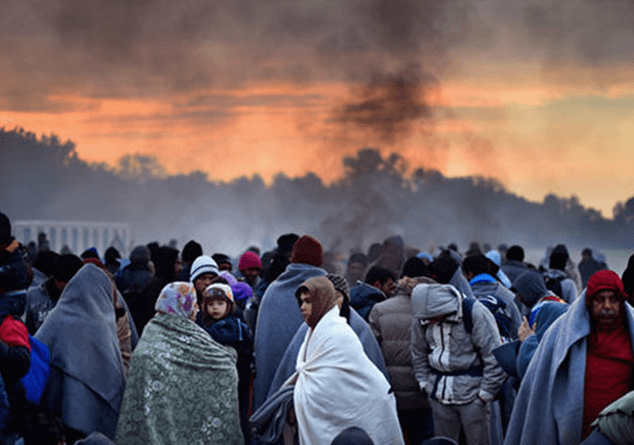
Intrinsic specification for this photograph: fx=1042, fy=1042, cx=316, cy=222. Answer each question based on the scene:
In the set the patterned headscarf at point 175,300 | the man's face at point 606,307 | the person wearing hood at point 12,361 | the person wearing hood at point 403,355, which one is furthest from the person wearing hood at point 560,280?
the person wearing hood at point 12,361

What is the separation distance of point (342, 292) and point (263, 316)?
4.14 feet

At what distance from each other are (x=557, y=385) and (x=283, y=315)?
266cm

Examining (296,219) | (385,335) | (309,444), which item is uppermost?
(296,219)

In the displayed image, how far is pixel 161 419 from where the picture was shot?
21.5 feet

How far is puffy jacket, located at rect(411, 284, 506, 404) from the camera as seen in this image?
732cm

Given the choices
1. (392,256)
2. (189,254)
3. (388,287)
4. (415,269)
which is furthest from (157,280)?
(392,256)

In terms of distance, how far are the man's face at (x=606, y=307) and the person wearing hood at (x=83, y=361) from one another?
10.2ft

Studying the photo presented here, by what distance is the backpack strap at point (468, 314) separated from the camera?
24.2ft

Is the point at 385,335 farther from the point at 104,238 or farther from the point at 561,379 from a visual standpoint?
the point at 104,238

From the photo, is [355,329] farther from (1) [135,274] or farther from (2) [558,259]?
(2) [558,259]

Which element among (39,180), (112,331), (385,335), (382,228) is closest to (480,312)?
(385,335)

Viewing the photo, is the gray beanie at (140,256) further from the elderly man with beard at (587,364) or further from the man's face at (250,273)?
the elderly man with beard at (587,364)

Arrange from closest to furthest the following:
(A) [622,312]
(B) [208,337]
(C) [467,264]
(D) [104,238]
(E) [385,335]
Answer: (A) [622,312] < (B) [208,337] < (E) [385,335] < (C) [467,264] < (D) [104,238]

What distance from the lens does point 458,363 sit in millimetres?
7375
